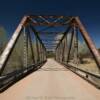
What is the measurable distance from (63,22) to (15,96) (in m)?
18.5

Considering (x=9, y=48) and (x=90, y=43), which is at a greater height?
(x=90, y=43)

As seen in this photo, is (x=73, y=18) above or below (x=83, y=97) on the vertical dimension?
above

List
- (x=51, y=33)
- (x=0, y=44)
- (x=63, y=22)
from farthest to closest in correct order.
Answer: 1. (x=0, y=44)
2. (x=51, y=33)
3. (x=63, y=22)

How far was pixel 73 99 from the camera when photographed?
28.1 feet

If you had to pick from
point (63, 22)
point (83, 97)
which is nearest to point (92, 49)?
point (83, 97)

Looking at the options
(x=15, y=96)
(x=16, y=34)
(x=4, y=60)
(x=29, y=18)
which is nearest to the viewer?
(x=15, y=96)

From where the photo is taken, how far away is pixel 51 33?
139ft

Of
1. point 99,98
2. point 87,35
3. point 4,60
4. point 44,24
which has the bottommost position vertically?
point 99,98

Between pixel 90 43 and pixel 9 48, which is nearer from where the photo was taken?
pixel 9 48

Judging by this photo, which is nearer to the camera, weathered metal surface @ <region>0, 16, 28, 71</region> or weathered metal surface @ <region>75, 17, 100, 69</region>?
weathered metal surface @ <region>0, 16, 28, 71</region>

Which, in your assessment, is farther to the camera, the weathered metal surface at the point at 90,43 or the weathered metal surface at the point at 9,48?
the weathered metal surface at the point at 90,43

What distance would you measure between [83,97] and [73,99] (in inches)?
22.1

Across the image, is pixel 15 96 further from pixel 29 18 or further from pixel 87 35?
pixel 29 18

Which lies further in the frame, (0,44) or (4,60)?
(0,44)
